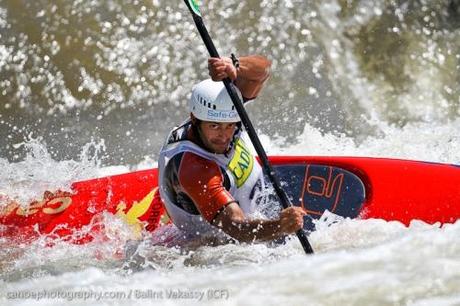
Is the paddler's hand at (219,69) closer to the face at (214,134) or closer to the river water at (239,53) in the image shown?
the face at (214,134)

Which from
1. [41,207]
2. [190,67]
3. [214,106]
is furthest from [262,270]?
[190,67]

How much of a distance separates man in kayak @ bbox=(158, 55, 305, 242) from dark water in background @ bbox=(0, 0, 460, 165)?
2.64 m

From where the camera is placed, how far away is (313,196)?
462cm

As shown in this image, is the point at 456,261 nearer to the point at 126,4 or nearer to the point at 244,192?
the point at 244,192

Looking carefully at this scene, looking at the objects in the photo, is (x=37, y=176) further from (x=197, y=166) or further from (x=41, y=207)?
(x=197, y=166)

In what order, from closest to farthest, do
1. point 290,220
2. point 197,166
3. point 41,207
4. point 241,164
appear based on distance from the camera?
point 290,220 < point 197,166 < point 241,164 < point 41,207

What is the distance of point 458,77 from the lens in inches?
284

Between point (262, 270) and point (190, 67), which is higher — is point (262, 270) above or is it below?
above

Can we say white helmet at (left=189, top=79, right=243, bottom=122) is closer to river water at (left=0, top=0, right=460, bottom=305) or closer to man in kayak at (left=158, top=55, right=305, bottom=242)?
man in kayak at (left=158, top=55, right=305, bottom=242)

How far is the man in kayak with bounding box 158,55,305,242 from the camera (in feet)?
11.6

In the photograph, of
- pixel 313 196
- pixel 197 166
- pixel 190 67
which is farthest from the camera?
pixel 190 67

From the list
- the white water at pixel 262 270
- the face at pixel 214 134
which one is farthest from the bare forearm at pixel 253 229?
the face at pixel 214 134

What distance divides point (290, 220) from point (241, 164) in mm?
611

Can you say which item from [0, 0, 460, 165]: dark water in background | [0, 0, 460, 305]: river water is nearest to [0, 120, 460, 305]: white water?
[0, 0, 460, 305]: river water
